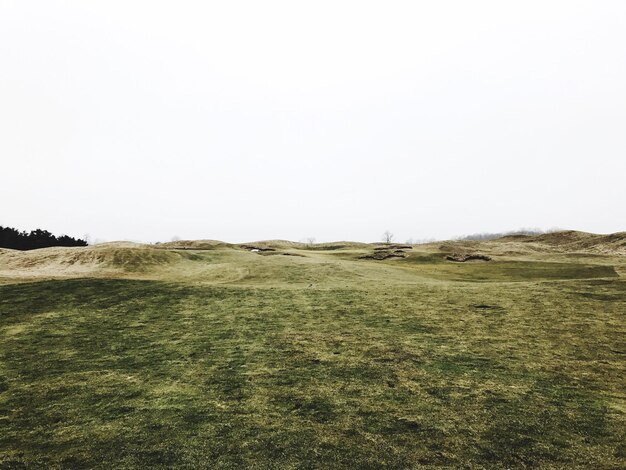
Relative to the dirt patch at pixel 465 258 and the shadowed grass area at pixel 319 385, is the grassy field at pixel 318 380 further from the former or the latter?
the dirt patch at pixel 465 258

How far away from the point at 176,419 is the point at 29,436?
253 centimetres

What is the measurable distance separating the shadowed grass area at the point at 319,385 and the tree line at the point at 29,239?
200ft

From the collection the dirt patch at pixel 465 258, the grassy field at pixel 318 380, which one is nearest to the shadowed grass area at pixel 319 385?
Result: the grassy field at pixel 318 380

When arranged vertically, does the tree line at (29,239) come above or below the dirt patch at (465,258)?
above

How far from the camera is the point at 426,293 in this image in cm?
1942

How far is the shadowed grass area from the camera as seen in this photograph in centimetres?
620

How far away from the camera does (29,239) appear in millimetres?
67812

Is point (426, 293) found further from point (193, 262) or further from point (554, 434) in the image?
point (193, 262)

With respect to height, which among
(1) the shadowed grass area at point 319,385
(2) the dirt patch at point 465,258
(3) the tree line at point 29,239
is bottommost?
(1) the shadowed grass area at point 319,385

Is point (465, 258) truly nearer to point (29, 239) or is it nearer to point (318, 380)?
point (318, 380)

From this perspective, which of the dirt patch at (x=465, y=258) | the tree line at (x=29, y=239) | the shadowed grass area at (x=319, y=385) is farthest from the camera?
the tree line at (x=29, y=239)

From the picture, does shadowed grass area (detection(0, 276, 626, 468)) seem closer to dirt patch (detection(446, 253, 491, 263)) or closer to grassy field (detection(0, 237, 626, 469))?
grassy field (detection(0, 237, 626, 469))

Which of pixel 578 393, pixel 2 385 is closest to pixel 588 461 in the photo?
pixel 578 393

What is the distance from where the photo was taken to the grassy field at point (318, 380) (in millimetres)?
6211
